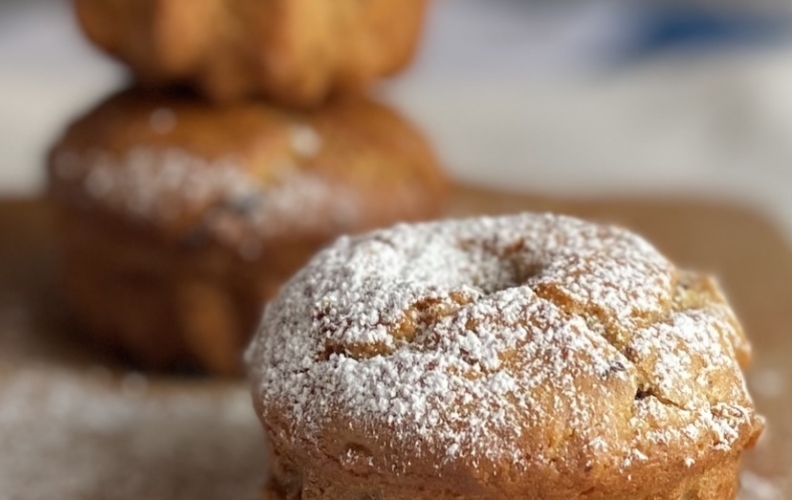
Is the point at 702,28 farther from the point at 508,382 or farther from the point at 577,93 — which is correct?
the point at 508,382

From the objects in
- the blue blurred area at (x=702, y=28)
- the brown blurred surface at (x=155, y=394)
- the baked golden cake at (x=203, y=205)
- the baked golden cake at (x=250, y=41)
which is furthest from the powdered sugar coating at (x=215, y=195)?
the blue blurred area at (x=702, y=28)

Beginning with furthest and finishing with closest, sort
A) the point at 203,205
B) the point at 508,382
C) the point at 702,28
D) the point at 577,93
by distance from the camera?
1. the point at 702,28
2. the point at 577,93
3. the point at 203,205
4. the point at 508,382

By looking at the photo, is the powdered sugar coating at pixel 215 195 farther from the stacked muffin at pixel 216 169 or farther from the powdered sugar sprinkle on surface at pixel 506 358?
the powdered sugar sprinkle on surface at pixel 506 358

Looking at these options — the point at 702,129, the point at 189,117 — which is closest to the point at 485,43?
the point at 702,129

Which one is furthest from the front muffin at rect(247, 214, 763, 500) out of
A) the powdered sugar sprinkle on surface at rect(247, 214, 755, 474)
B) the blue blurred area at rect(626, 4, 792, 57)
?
the blue blurred area at rect(626, 4, 792, 57)

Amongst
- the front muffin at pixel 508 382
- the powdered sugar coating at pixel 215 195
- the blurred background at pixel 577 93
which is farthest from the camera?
the blurred background at pixel 577 93

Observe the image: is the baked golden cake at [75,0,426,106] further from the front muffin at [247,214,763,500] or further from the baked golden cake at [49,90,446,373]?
the front muffin at [247,214,763,500]

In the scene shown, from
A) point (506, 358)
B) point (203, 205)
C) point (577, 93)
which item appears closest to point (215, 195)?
point (203, 205)

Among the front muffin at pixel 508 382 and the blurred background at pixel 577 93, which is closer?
the front muffin at pixel 508 382
